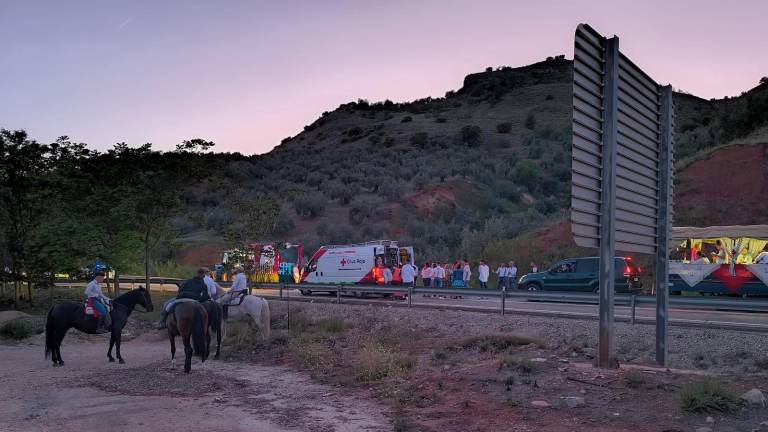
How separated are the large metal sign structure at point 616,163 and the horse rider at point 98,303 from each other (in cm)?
1299

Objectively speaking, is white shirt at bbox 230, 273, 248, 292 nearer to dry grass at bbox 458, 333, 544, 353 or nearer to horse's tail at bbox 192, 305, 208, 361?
horse's tail at bbox 192, 305, 208, 361

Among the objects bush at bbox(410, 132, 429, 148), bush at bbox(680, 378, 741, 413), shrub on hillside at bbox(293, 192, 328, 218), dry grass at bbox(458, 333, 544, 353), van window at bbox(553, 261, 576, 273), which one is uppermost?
bush at bbox(410, 132, 429, 148)

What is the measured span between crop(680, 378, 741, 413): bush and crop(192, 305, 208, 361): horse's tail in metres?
10.7

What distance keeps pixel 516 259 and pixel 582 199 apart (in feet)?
112

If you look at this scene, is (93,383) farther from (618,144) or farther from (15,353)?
(618,144)

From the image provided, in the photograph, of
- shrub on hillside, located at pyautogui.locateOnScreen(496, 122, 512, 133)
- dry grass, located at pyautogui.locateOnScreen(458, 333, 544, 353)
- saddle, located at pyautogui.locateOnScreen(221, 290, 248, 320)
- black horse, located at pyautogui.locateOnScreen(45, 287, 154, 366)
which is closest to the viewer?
dry grass, located at pyautogui.locateOnScreen(458, 333, 544, 353)

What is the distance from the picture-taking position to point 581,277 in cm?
2933

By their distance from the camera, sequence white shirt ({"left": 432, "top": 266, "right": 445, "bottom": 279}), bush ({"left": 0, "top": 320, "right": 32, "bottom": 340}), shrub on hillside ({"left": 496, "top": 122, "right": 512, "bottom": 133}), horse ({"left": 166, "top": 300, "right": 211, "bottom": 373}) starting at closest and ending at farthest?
horse ({"left": 166, "top": 300, "right": 211, "bottom": 373}) < bush ({"left": 0, "top": 320, "right": 32, "bottom": 340}) < white shirt ({"left": 432, "top": 266, "right": 445, "bottom": 279}) < shrub on hillside ({"left": 496, "top": 122, "right": 512, "bottom": 133})

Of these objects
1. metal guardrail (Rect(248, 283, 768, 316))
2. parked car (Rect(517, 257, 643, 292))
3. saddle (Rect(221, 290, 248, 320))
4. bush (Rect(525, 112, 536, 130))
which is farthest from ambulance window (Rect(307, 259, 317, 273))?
bush (Rect(525, 112, 536, 130))

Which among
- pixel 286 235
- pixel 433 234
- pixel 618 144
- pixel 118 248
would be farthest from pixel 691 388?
pixel 286 235

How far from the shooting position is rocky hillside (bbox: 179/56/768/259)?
154 feet

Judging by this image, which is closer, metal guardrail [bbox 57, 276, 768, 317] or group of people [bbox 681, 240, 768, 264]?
metal guardrail [bbox 57, 276, 768, 317]

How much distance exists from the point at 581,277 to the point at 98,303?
20276mm

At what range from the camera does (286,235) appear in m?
61.4
